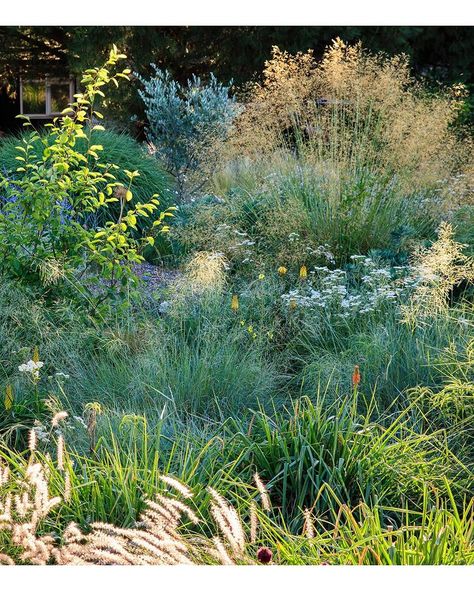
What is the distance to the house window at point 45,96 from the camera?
1731 cm

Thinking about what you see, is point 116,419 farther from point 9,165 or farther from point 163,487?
point 9,165

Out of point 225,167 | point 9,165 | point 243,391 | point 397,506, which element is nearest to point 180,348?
point 243,391

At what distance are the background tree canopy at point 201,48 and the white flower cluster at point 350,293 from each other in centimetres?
1026

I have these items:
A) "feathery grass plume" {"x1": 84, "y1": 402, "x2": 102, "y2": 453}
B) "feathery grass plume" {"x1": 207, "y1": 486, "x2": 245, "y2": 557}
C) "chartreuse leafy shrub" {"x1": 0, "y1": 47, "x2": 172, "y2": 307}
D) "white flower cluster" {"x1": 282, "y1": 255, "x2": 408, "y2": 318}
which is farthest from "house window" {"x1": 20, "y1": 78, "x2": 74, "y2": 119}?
"feathery grass plume" {"x1": 207, "y1": 486, "x2": 245, "y2": 557}

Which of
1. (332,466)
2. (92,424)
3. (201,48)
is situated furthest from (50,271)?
(201,48)

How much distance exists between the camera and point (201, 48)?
53.6 ft

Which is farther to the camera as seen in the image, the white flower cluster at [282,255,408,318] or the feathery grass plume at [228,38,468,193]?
the feathery grass plume at [228,38,468,193]

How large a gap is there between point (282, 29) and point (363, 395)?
13310 mm

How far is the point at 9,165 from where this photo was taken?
7.92 m

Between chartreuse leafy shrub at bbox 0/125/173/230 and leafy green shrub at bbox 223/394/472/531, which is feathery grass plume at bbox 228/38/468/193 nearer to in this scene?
chartreuse leafy shrub at bbox 0/125/173/230

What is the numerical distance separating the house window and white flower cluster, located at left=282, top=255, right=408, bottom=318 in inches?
519

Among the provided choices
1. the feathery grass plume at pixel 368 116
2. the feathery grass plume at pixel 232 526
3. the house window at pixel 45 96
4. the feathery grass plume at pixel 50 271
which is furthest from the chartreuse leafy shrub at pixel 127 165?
the house window at pixel 45 96

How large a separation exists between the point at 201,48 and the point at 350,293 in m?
12.1

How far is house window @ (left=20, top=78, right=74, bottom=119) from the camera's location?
17.3m
